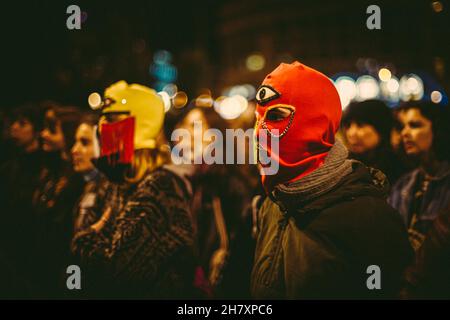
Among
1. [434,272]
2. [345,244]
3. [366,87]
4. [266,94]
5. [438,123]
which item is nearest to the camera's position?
[345,244]

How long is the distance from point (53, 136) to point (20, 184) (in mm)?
734

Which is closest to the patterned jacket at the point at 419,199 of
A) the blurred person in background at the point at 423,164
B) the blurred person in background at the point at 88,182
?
the blurred person in background at the point at 423,164

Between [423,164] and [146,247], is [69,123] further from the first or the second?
[423,164]

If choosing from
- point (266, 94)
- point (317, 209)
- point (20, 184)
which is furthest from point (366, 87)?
point (317, 209)

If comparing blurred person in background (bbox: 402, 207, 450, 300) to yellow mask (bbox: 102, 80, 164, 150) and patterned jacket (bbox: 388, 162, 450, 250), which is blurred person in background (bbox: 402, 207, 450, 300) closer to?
patterned jacket (bbox: 388, 162, 450, 250)

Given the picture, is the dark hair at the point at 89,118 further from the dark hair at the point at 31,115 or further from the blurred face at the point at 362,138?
the blurred face at the point at 362,138

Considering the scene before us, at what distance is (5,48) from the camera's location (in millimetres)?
10773

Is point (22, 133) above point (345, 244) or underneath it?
above

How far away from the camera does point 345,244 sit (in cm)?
294

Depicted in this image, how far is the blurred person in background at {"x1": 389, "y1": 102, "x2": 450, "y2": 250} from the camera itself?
4922mm

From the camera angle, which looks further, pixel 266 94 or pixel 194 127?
pixel 194 127

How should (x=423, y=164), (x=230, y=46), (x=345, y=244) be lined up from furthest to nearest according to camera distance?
(x=230, y=46)
(x=423, y=164)
(x=345, y=244)

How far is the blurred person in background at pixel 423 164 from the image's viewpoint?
4922 millimetres

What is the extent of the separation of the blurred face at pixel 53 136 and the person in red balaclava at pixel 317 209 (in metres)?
4.11
